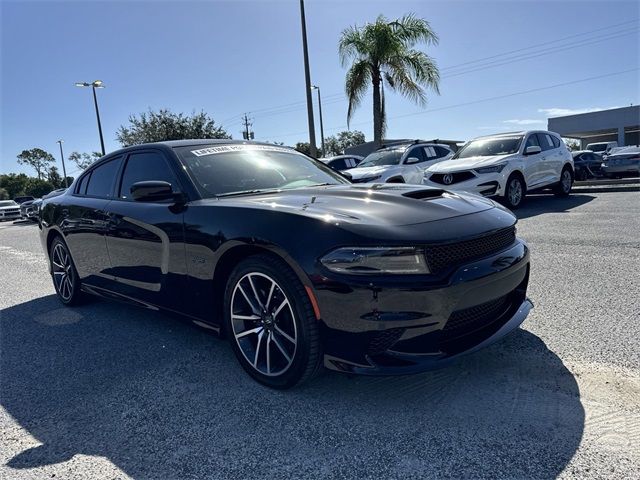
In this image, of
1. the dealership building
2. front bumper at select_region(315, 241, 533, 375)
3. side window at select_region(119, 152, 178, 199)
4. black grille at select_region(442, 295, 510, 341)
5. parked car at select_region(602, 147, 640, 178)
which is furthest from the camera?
the dealership building

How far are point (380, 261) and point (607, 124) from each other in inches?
1916

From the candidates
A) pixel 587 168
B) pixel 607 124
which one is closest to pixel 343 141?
pixel 607 124

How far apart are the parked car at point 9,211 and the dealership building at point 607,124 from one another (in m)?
43.1

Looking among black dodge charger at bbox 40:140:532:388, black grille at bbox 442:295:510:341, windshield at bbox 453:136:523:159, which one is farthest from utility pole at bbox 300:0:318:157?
black grille at bbox 442:295:510:341

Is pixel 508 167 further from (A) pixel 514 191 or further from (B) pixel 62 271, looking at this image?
(B) pixel 62 271

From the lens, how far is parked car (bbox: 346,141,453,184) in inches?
437

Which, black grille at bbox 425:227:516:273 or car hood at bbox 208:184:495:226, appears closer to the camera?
black grille at bbox 425:227:516:273

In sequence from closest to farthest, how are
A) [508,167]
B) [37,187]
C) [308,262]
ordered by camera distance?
[308,262]
[508,167]
[37,187]

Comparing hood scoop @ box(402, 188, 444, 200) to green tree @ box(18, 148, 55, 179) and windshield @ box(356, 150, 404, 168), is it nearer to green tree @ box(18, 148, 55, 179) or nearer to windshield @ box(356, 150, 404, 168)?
windshield @ box(356, 150, 404, 168)

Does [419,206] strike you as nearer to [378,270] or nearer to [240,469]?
[378,270]

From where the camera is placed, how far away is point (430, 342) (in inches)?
92.9

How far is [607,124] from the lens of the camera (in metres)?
42.2

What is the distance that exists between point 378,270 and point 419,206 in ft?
2.05

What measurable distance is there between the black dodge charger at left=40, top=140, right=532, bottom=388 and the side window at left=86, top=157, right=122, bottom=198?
404mm
